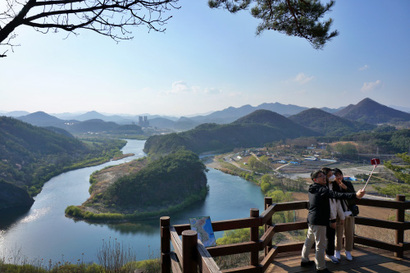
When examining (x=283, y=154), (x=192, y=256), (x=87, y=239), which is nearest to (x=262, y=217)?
(x=192, y=256)

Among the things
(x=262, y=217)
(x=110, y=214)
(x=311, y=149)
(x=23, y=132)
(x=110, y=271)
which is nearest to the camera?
(x=262, y=217)

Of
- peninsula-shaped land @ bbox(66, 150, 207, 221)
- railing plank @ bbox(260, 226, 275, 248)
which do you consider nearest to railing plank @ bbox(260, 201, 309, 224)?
railing plank @ bbox(260, 226, 275, 248)

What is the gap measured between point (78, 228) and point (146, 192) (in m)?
9.33

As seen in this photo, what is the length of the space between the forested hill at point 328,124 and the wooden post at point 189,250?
131861mm

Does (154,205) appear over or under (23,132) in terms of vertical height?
under

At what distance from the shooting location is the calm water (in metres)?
20.8

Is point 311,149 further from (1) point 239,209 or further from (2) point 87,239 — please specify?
Answer: (2) point 87,239

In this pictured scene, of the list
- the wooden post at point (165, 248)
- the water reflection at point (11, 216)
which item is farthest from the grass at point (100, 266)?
the water reflection at point (11, 216)

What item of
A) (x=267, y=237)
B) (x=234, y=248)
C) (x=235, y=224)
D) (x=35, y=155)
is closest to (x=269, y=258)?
(x=267, y=237)

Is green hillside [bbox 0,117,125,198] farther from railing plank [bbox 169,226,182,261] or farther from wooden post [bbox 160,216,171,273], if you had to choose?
railing plank [bbox 169,226,182,261]

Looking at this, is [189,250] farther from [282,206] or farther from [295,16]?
[295,16]

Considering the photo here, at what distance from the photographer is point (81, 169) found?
176 feet

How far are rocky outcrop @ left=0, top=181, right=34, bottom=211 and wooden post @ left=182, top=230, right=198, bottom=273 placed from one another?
36.6m

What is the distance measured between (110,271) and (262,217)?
302 centimetres
